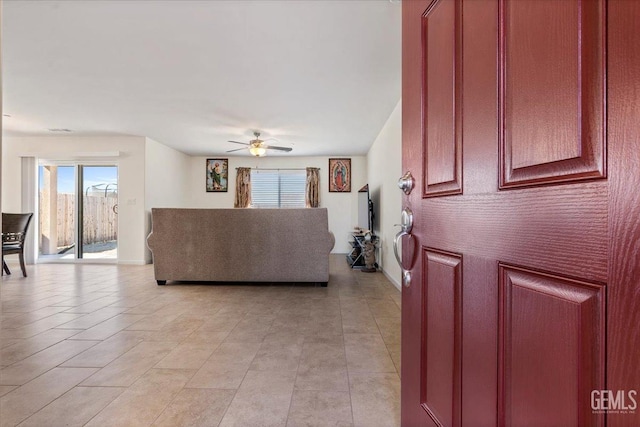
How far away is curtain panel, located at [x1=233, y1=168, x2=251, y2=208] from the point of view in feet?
24.2

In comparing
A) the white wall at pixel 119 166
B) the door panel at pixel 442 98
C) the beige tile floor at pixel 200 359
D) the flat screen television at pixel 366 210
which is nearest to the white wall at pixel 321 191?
the flat screen television at pixel 366 210

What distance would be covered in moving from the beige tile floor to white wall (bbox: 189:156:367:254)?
3.92m

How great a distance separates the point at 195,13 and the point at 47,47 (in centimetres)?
154

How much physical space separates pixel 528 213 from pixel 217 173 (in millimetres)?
7583

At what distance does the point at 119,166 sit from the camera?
5691 millimetres

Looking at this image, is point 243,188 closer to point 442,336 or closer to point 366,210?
point 366,210

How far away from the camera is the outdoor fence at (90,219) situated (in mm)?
5797

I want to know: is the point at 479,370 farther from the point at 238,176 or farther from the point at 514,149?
the point at 238,176

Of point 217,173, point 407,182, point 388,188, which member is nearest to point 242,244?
point 388,188

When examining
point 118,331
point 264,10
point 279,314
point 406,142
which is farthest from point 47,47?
point 406,142

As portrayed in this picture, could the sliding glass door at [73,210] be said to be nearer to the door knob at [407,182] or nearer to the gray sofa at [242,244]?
the gray sofa at [242,244]

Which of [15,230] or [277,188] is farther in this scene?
[277,188]

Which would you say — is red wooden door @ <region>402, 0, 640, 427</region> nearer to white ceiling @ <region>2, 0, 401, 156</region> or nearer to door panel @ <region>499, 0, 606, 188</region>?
door panel @ <region>499, 0, 606, 188</region>

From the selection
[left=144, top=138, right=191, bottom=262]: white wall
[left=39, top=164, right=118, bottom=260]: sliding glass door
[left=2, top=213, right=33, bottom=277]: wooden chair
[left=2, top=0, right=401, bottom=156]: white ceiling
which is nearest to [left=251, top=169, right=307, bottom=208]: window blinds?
[left=144, top=138, right=191, bottom=262]: white wall
